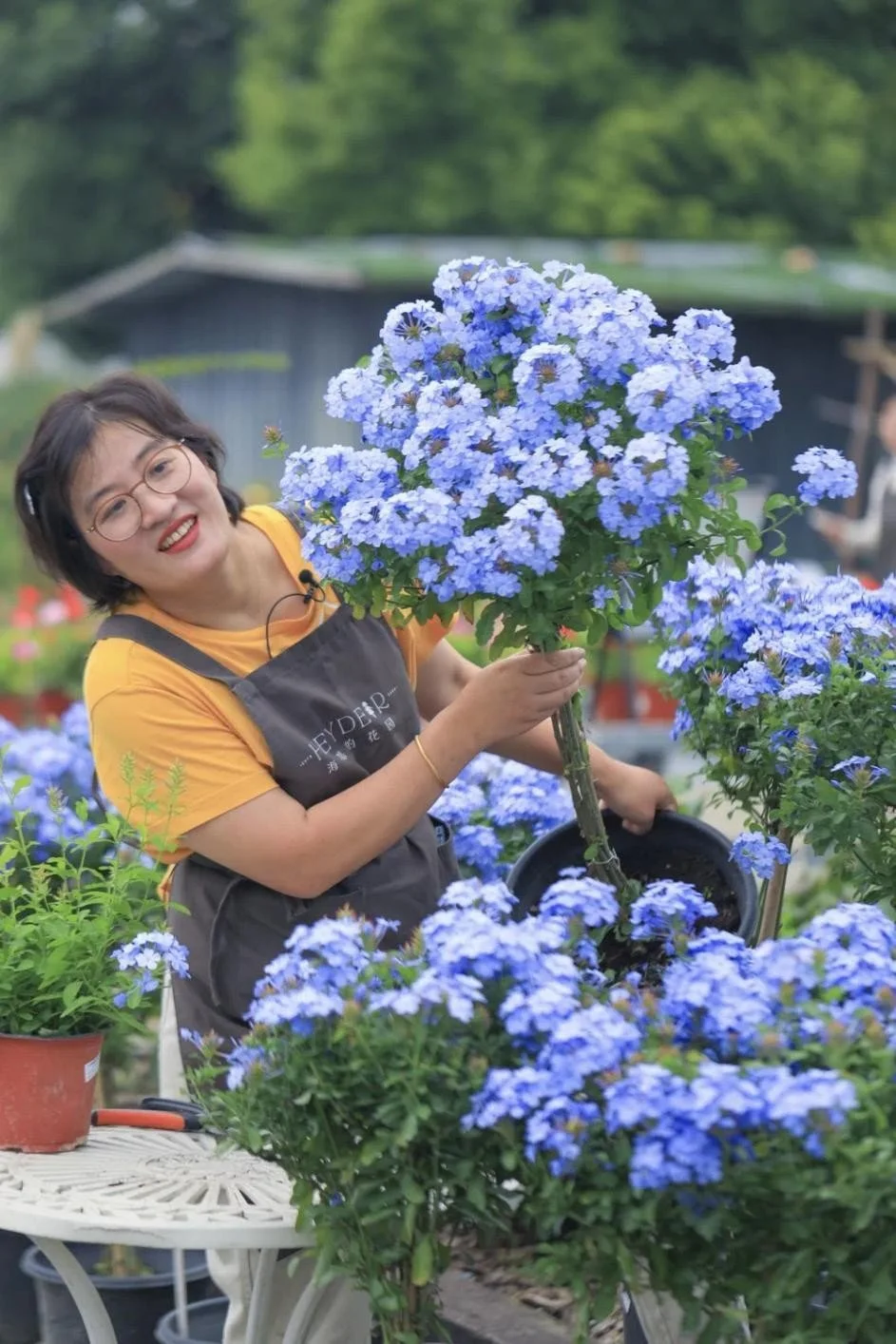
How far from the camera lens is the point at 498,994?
1.88 metres

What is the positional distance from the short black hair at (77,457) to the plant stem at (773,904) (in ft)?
3.22

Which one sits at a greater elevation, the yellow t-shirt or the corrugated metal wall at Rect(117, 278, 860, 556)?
the corrugated metal wall at Rect(117, 278, 860, 556)

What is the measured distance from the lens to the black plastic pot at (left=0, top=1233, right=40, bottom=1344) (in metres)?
3.40

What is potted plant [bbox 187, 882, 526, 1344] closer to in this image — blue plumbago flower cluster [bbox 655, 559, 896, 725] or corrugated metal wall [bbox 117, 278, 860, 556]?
blue plumbago flower cluster [bbox 655, 559, 896, 725]

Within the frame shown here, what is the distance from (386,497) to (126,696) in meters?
0.52

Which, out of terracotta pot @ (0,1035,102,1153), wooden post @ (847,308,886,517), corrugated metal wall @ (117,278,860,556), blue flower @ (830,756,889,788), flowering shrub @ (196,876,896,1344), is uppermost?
corrugated metal wall @ (117,278,860,556)

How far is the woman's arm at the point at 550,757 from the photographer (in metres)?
2.65

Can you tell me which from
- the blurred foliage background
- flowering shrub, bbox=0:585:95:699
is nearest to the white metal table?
flowering shrub, bbox=0:585:95:699

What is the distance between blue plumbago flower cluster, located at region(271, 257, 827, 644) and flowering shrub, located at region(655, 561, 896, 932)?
343 millimetres

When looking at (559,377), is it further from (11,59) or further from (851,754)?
(11,59)

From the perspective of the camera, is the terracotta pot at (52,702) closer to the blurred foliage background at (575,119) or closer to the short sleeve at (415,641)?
the short sleeve at (415,641)

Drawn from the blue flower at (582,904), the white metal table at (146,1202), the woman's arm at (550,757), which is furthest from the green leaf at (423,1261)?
the woman's arm at (550,757)

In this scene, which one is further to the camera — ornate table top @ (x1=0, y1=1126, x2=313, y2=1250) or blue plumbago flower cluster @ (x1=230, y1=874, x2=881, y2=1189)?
ornate table top @ (x1=0, y1=1126, x2=313, y2=1250)

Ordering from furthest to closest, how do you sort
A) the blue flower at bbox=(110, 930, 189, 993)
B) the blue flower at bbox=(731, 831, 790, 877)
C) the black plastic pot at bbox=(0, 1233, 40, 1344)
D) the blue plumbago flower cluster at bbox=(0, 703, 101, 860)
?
the blue plumbago flower cluster at bbox=(0, 703, 101, 860)
the black plastic pot at bbox=(0, 1233, 40, 1344)
the blue flower at bbox=(731, 831, 790, 877)
the blue flower at bbox=(110, 930, 189, 993)
